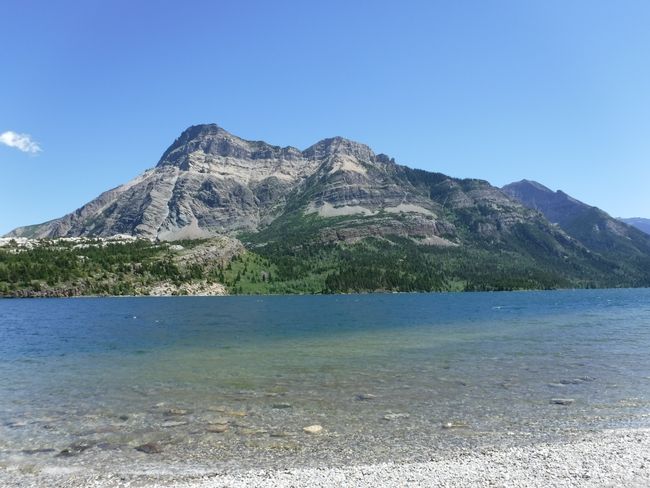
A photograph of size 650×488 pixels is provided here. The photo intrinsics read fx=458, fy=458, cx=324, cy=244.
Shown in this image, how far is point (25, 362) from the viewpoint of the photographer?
46.2 m

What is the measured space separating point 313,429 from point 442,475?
27.0ft

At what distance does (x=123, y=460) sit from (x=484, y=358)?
3662cm

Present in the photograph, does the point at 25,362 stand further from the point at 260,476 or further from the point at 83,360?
the point at 260,476

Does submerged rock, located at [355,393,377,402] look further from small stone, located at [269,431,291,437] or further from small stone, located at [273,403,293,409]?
small stone, located at [269,431,291,437]

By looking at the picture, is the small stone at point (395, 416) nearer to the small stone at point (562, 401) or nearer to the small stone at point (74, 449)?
the small stone at point (562, 401)

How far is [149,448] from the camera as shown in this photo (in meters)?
20.9

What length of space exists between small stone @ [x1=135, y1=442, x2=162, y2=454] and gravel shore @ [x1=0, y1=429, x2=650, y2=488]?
95.2 inches

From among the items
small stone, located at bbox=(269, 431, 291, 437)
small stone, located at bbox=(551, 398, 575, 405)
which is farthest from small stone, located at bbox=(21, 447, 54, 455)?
small stone, located at bbox=(551, 398, 575, 405)

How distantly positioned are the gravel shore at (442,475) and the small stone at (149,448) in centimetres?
242

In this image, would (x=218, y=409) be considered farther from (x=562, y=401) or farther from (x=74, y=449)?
(x=562, y=401)

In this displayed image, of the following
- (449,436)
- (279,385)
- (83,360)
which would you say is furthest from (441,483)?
(83,360)

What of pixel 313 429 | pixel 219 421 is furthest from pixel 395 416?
pixel 219 421

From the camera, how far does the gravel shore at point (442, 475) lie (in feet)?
53.6

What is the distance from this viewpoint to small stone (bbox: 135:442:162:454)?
20.5 m
